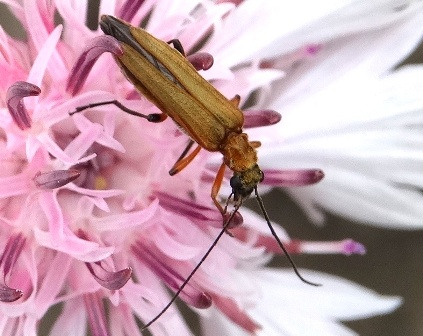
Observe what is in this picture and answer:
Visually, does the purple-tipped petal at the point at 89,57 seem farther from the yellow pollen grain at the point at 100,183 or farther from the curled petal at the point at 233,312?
the curled petal at the point at 233,312

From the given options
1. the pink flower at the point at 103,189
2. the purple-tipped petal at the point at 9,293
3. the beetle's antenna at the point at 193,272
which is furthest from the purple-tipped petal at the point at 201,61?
the purple-tipped petal at the point at 9,293

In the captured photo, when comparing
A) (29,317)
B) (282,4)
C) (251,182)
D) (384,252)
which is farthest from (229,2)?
(384,252)

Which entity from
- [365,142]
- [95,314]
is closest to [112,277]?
[95,314]

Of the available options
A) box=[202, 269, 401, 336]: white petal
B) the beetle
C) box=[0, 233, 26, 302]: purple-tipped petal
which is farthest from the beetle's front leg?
box=[202, 269, 401, 336]: white petal

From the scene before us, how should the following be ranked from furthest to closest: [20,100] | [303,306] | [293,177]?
1. [303,306]
2. [293,177]
3. [20,100]

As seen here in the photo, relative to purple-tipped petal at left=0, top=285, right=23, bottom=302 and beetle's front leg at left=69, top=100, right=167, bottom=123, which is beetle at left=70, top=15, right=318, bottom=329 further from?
purple-tipped petal at left=0, top=285, right=23, bottom=302

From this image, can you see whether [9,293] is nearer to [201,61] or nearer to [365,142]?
[201,61]
